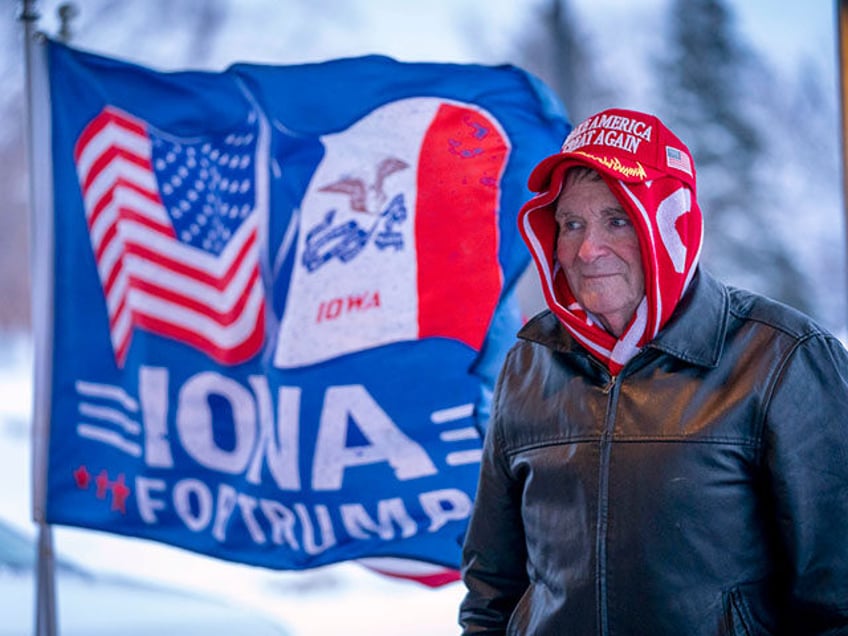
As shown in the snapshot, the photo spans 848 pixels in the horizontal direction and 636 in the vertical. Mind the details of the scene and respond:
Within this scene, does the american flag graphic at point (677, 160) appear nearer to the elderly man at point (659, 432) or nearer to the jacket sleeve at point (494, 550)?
the elderly man at point (659, 432)

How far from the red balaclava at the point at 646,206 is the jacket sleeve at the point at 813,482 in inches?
7.7

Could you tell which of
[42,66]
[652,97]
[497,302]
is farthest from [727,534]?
[652,97]

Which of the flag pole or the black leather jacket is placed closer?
the black leather jacket

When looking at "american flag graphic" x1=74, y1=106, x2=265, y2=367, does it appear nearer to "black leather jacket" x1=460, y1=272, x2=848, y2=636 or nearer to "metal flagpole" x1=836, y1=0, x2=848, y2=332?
"black leather jacket" x1=460, y1=272, x2=848, y2=636

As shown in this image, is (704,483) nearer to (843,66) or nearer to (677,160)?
(677,160)

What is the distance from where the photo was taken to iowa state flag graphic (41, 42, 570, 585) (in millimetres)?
2188

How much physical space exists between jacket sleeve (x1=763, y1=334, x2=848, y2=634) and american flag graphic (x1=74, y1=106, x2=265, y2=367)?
4.20ft

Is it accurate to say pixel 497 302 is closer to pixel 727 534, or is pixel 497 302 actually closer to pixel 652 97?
pixel 727 534

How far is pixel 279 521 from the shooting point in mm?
2287

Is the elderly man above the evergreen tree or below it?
below

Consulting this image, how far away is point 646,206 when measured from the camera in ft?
4.72

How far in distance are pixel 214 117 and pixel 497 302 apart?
78 cm

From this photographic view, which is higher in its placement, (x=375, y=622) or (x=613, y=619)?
(x=613, y=619)

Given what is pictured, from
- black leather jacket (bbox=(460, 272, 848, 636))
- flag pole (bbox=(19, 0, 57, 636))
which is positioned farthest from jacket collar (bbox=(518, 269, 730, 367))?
flag pole (bbox=(19, 0, 57, 636))
